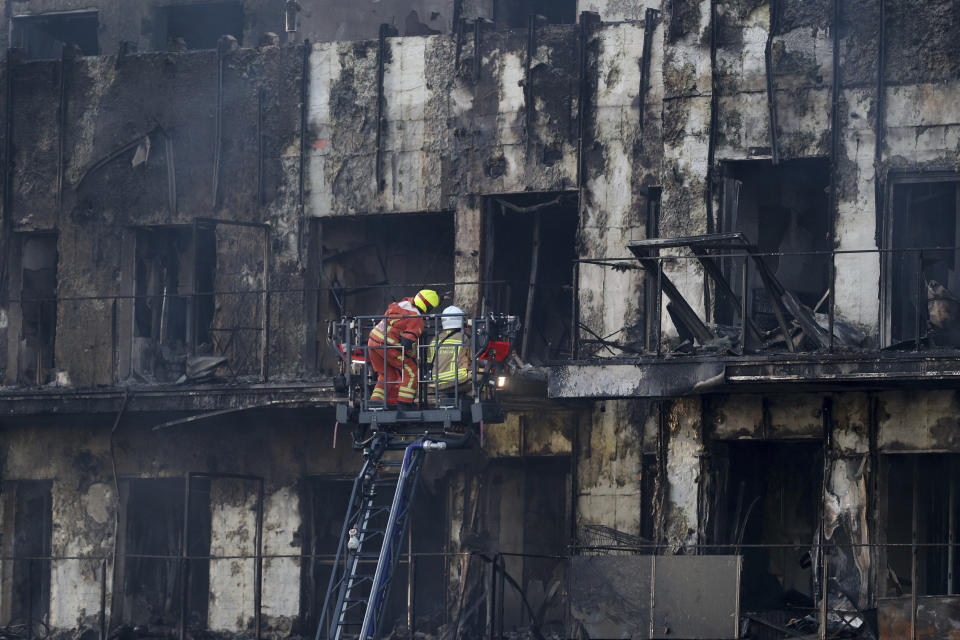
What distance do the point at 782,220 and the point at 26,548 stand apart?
1038 centimetres

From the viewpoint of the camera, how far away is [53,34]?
1046 inches

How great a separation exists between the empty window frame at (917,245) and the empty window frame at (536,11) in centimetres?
551

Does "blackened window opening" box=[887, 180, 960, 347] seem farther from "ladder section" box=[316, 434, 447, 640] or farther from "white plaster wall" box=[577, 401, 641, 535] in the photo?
"ladder section" box=[316, 434, 447, 640]

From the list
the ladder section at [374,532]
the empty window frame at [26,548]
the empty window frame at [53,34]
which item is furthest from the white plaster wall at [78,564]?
the empty window frame at [53,34]

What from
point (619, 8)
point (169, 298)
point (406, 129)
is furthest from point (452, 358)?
point (169, 298)

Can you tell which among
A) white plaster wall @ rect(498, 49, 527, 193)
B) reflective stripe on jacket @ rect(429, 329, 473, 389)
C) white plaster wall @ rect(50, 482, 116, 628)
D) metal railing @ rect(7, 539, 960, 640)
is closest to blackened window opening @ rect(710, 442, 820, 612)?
metal railing @ rect(7, 539, 960, 640)

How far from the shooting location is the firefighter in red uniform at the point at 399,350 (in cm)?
1944

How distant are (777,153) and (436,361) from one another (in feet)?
15.0

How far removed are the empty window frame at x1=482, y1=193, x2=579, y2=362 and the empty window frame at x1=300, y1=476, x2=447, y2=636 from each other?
222 cm

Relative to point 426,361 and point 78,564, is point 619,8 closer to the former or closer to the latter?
point 426,361

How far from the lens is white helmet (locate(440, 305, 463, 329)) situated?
19.3 meters

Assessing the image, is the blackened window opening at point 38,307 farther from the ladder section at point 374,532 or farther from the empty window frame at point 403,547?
the ladder section at point 374,532

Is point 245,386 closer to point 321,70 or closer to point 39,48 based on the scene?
point 321,70

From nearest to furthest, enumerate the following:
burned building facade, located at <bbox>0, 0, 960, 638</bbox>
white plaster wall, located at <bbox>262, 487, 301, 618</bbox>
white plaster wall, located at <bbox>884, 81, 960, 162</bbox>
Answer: burned building facade, located at <bbox>0, 0, 960, 638</bbox>
white plaster wall, located at <bbox>884, 81, 960, 162</bbox>
white plaster wall, located at <bbox>262, 487, 301, 618</bbox>
